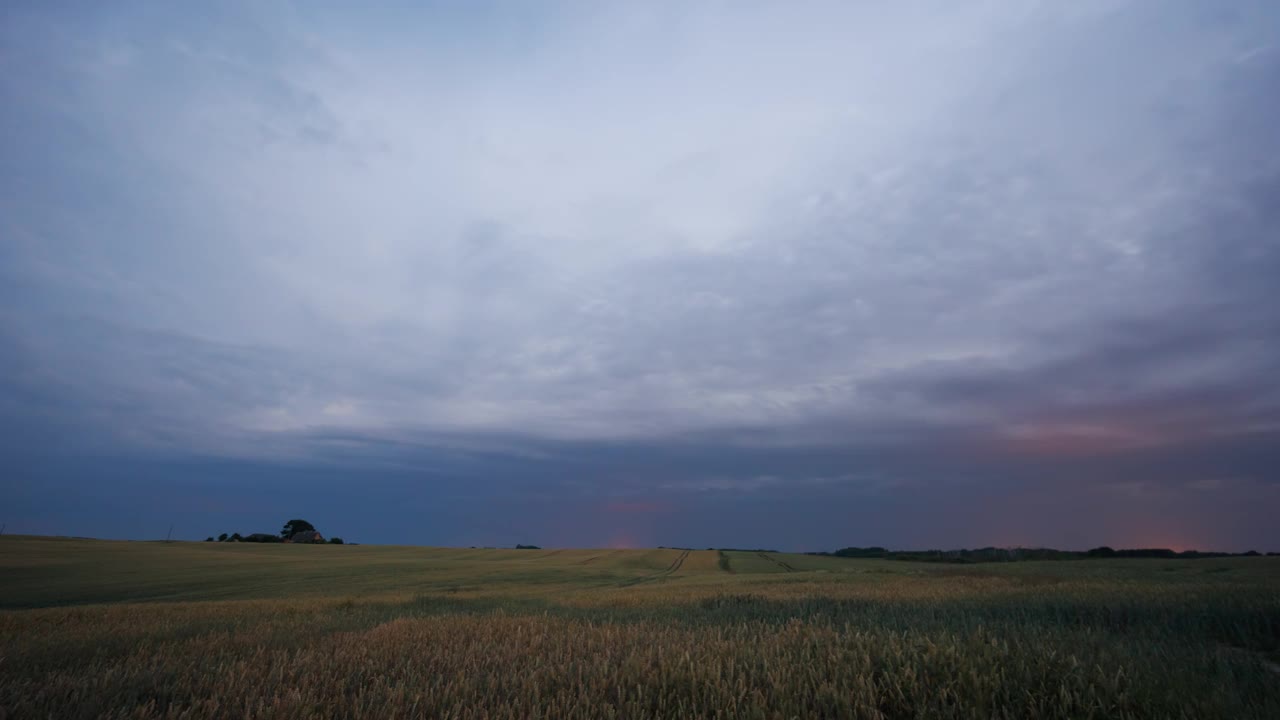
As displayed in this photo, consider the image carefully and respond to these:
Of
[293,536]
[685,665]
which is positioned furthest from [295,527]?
[685,665]

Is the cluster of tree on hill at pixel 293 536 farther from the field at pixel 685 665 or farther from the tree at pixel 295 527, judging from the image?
the field at pixel 685 665

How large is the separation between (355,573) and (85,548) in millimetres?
45613

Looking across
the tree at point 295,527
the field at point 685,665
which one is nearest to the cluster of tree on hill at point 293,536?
the tree at point 295,527

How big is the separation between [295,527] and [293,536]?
41.5 ft

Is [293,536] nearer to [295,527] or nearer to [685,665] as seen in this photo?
[295,527]

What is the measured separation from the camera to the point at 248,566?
4838 centimetres

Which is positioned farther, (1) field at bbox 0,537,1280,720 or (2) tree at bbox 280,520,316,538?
(2) tree at bbox 280,520,316,538

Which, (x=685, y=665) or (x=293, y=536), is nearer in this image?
(x=685, y=665)

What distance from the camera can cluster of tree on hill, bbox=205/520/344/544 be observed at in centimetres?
10031

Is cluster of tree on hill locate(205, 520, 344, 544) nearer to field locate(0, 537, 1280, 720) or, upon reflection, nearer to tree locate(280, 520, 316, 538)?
tree locate(280, 520, 316, 538)

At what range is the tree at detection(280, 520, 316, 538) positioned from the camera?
122562 mm

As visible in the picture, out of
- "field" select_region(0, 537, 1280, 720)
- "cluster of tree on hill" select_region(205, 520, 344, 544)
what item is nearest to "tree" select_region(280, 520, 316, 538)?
"cluster of tree on hill" select_region(205, 520, 344, 544)

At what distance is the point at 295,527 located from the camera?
127750 mm

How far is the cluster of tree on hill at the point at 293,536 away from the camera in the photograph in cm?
10031
